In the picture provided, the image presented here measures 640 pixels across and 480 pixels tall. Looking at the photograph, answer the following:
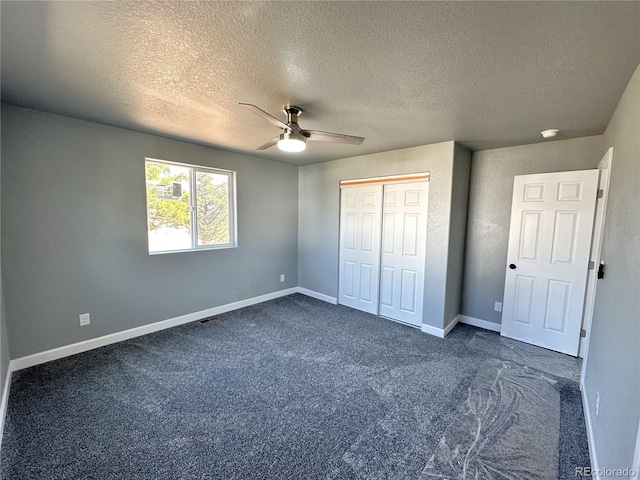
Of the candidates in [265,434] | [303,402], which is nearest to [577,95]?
[303,402]

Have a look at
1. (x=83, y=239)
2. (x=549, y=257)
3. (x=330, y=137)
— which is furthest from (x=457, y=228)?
(x=83, y=239)

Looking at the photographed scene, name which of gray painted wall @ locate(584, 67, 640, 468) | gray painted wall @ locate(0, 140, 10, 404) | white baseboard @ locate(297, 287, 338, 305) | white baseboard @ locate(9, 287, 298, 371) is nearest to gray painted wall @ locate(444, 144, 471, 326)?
gray painted wall @ locate(584, 67, 640, 468)

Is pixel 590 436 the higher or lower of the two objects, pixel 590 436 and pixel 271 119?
the lower

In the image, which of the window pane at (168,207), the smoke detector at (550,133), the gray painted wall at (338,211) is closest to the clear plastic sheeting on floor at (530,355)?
the gray painted wall at (338,211)

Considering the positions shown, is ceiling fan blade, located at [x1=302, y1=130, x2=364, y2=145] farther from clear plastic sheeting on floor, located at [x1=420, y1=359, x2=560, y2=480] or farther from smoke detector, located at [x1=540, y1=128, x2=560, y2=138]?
clear plastic sheeting on floor, located at [x1=420, y1=359, x2=560, y2=480]

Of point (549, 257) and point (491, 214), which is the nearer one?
point (549, 257)

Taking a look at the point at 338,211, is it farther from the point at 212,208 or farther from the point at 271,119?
the point at 271,119

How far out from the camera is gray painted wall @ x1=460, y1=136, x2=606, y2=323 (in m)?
3.13

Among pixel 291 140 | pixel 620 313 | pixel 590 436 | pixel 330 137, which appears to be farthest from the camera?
pixel 330 137

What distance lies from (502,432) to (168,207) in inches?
156

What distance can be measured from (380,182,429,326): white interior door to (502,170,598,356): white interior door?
1.03 meters

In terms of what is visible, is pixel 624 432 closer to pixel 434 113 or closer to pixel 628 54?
pixel 628 54

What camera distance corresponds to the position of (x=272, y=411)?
2006 millimetres

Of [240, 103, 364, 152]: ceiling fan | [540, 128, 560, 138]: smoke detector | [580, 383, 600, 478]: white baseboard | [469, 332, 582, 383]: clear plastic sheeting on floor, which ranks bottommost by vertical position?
[469, 332, 582, 383]: clear plastic sheeting on floor
